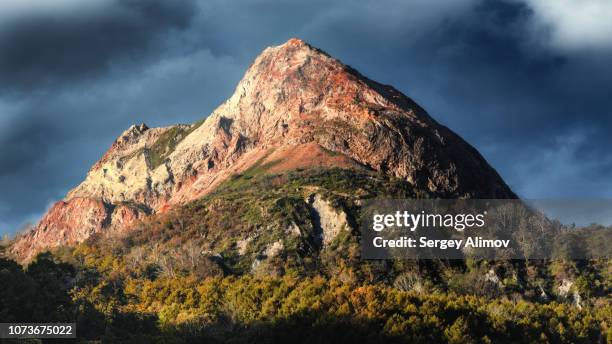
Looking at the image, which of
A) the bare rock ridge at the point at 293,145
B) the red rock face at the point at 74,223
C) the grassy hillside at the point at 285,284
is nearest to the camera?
the grassy hillside at the point at 285,284

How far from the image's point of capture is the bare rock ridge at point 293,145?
146 meters

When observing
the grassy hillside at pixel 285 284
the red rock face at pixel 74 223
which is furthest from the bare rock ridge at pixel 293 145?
the grassy hillside at pixel 285 284

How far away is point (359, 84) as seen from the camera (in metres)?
167

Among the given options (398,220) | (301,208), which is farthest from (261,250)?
(398,220)

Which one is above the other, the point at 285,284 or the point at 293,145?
the point at 293,145

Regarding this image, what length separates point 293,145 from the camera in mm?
153625

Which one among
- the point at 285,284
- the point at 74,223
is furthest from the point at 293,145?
the point at 285,284

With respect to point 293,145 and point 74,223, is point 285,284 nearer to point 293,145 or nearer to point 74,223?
point 293,145

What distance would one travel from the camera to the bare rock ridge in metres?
146

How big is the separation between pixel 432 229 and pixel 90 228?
326 feet

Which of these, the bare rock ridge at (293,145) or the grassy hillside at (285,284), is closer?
the grassy hillside at (285,284)

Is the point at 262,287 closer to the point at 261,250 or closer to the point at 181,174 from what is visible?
the point at 261,250

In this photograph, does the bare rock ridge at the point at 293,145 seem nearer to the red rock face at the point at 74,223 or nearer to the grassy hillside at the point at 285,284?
the red rock face at the point at 74,223

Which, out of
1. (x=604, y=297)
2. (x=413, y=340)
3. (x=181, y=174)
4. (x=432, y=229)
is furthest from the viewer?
(x=181, y=174)
